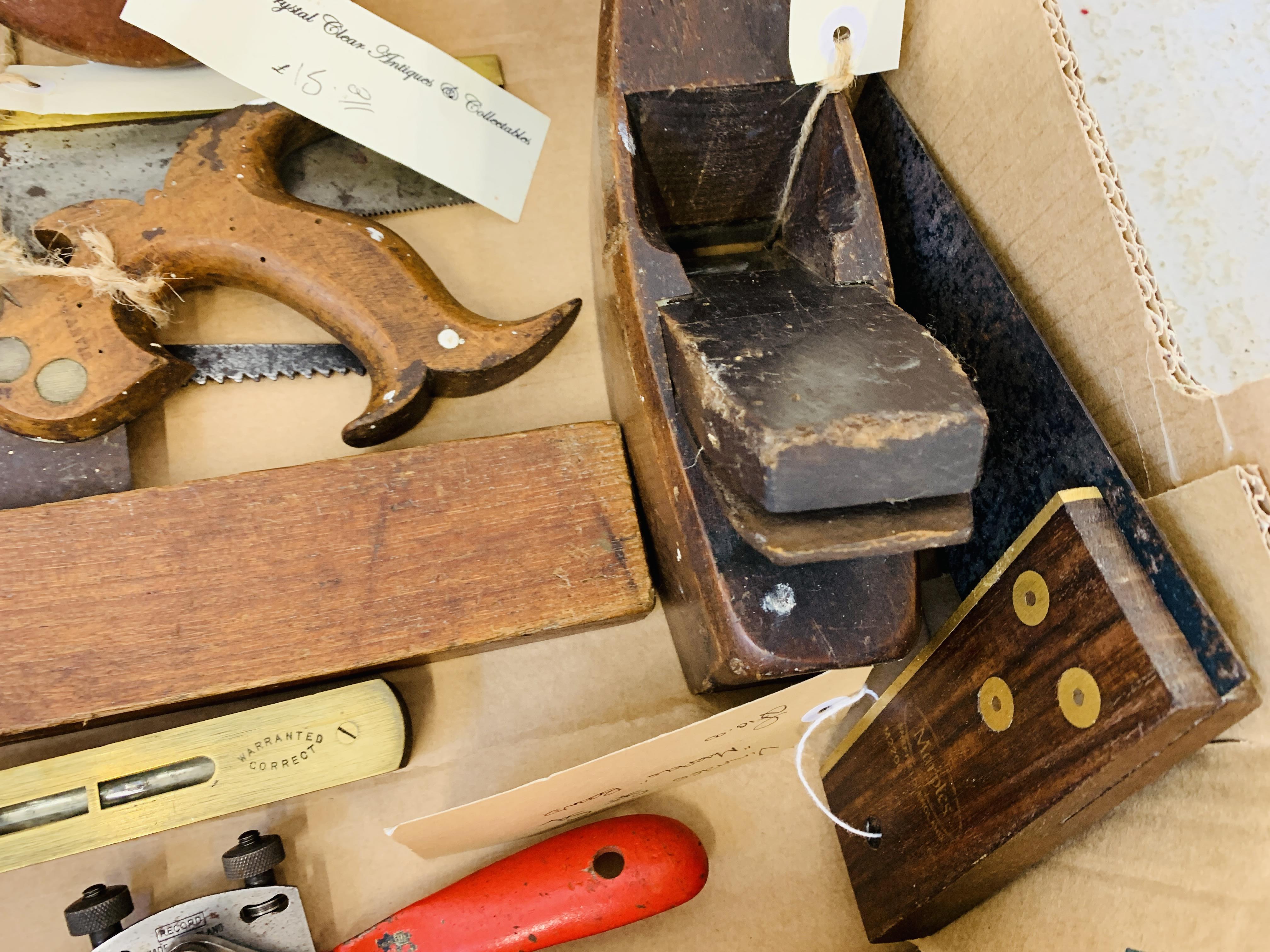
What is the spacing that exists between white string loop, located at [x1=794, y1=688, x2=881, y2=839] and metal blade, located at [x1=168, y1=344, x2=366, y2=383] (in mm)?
625

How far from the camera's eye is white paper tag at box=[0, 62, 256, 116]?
89cm

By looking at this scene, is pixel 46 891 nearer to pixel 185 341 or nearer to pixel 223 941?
pixel 223 941

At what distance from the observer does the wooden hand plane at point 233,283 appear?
78 centimetres

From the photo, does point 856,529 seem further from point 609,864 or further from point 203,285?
point 203,285

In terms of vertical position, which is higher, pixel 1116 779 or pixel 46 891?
pixel 1116 779

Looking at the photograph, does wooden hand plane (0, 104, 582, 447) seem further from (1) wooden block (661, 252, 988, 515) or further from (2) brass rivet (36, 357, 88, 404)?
(1) wooden block (661, 252, 988, 515)

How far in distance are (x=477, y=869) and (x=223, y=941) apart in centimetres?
24

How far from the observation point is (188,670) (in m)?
0.73

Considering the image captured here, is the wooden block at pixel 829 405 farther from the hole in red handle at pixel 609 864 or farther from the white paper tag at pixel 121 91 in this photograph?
the white paper tag at pixel 121 91

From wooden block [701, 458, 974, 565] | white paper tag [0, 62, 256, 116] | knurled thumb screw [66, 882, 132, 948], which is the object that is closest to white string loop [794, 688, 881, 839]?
wooden block [701, 458, 974, 565]

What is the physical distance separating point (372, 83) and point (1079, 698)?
931mm

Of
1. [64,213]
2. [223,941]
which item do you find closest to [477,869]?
[223,941]

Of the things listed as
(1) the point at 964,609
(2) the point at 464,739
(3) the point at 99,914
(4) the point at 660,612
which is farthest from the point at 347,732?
(1) the point at 964,609

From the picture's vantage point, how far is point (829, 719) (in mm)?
911
